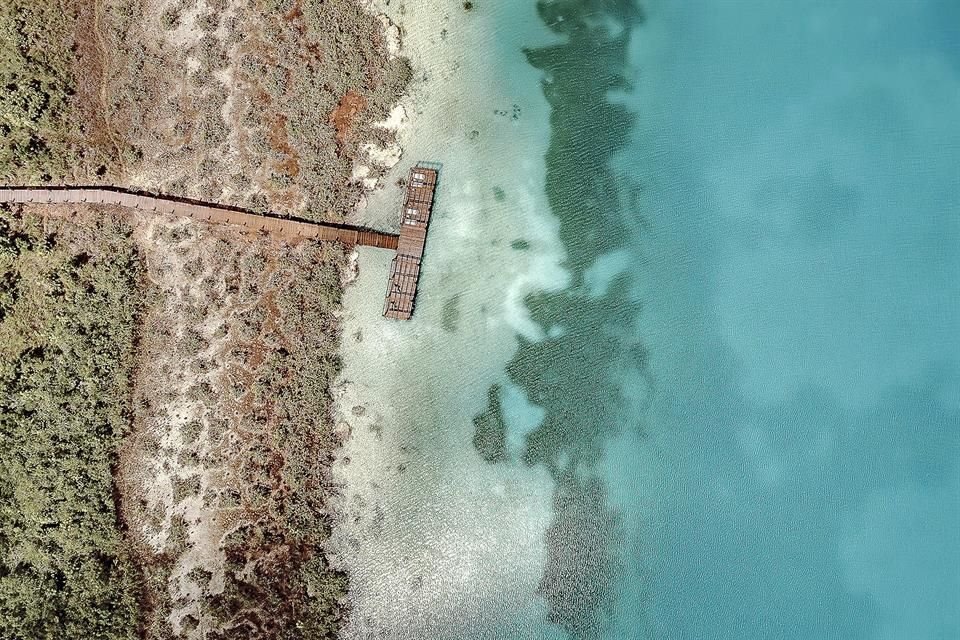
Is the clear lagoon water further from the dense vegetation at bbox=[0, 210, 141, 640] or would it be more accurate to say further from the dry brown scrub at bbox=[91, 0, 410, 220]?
the dense vegetation at bbox=[0, 210, 141, 640]

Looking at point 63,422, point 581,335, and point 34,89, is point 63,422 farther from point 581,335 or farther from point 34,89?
point 581,335

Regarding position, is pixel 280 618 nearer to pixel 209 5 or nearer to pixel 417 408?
pixel 417 408

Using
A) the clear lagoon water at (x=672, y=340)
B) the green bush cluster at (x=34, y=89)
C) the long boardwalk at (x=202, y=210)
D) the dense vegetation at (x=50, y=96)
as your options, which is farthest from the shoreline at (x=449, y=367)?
A: the green bush cluster at (x=34, y=89)

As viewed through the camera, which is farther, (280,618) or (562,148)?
(562,148)

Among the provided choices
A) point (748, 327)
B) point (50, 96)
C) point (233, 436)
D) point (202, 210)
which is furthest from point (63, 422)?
point (748, 327)

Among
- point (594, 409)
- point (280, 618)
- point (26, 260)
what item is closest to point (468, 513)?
point (594, 409)

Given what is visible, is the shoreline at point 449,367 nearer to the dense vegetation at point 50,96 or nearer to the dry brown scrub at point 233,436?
the dry brown scrub at point 233,436
